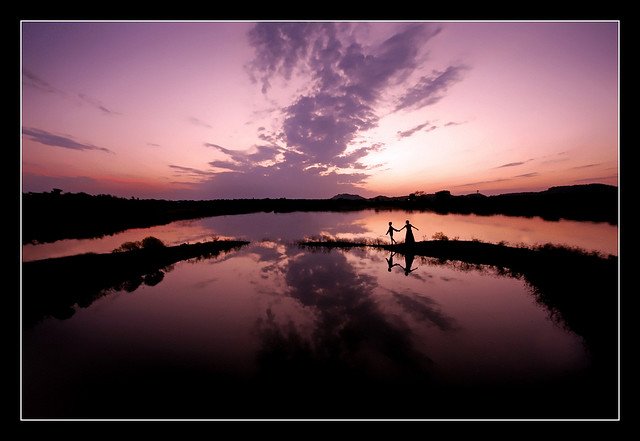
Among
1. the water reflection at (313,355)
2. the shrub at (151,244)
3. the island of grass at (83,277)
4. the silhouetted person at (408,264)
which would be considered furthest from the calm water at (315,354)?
the shrub at (151,244)

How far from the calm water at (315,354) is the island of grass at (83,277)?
3.20 feet

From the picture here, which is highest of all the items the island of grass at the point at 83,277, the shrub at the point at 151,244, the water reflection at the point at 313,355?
the shrub at the point at 151,244

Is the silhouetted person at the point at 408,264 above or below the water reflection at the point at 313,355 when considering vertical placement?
above

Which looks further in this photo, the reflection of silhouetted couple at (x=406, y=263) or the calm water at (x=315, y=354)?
the reflection of silhouetted couple at (x=406, y=263)

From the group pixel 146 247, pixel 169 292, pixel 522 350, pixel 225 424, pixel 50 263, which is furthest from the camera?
pixel 146 247

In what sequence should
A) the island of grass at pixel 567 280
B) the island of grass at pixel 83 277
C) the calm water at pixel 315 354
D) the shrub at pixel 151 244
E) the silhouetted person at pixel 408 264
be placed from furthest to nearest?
1. the shrub at pixel 151 244
2. the silhouetted person at pixel 408 264
3. the island of grass at pixel 83 277
4. the island of grass at pixel 567 280
5. the calm water at pixel 315 354

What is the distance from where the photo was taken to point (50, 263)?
52.2 feet

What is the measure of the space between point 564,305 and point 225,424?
13.0 meters

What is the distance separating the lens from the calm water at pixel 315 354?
19.0ft

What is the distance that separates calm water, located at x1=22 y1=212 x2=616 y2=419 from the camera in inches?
229

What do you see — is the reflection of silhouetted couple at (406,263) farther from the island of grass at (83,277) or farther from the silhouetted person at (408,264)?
the island of grass at (83,277)

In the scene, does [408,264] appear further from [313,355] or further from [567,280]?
[313,355]
